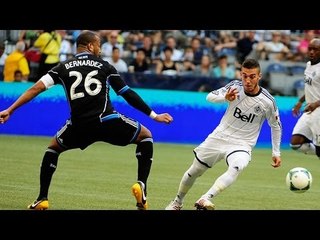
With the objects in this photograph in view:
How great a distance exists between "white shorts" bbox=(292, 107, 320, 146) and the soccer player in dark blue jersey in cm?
482

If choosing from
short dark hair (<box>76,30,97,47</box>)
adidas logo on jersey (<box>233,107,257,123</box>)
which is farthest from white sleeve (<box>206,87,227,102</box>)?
short dark hair (<box>76,30,97,47</box>)

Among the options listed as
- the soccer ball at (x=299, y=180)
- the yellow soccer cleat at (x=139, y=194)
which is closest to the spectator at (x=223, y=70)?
the soccer ball at (x=299, y=180)

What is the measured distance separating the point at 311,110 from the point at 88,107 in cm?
446

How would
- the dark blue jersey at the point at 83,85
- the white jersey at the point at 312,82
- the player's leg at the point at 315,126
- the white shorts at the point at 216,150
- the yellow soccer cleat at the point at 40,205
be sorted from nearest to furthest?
the yellow soccer cleat at the point at 40,205 → the dark blue jersey at the point at 83,85 → the white shorts at the point at 216,150 → the white jersey at the point at 312,82 → the player's leg at the point at 315,126

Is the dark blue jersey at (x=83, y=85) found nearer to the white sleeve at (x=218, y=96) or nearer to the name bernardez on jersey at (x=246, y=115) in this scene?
the white sleeve at (x=218, y=96)

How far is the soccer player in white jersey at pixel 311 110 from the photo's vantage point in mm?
13195

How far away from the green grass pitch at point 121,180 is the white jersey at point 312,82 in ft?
4.64

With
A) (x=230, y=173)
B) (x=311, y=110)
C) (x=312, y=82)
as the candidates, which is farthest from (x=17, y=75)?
(x=230, y=173)

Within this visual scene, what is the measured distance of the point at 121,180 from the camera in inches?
527

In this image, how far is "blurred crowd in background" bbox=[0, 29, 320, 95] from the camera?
20.6 metres

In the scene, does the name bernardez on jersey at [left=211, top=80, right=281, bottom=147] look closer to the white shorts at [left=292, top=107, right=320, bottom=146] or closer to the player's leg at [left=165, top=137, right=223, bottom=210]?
the player's leg at [left=165, top=137, right=223, bottom=210]

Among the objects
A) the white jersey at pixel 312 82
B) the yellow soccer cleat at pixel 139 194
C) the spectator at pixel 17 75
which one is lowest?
the yellow soccer cleat at pixel 139 194
